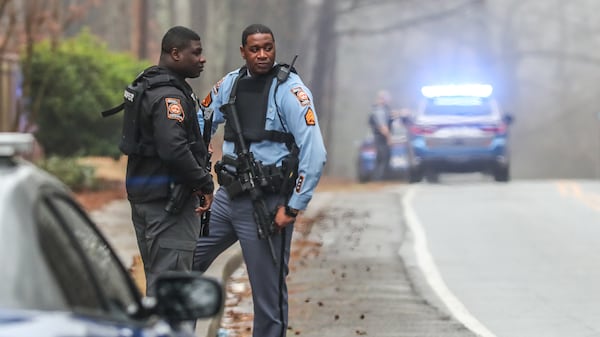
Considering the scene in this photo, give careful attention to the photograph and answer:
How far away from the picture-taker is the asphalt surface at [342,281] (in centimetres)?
1046

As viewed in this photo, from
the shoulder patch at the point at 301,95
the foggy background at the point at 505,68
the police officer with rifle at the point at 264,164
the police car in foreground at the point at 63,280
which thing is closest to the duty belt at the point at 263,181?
the police officer with rifle at the point at 264,164

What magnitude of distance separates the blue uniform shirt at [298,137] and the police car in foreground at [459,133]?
21923 mm

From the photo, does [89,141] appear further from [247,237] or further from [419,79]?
[419,79]

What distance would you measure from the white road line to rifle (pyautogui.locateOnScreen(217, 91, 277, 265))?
2855 mm

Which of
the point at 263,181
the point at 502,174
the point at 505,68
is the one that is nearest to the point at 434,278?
the point at 263,181

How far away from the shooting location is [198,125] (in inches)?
295

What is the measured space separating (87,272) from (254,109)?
12.7 feet

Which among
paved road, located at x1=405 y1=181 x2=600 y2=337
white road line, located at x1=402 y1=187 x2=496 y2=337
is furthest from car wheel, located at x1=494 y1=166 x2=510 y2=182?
white road line, located at x1=402 y1=187 x2=496 y2=337

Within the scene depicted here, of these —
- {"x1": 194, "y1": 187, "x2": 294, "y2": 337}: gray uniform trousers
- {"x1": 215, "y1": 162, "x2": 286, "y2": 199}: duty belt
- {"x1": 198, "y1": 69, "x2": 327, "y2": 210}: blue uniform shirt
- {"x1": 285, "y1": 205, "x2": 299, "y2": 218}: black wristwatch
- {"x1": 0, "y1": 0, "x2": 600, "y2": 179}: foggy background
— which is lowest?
{"x1": 0, "y1": 0, "x2": 600, "y2": 179}: foggy background

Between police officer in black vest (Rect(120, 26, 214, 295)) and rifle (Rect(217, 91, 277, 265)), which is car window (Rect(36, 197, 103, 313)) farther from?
rifle (Rect(217, 91, 277, 265))

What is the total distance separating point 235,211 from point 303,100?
0.66 meters

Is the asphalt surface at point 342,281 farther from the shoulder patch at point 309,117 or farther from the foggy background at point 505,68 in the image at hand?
the foggy background at point 505,68

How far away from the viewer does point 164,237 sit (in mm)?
7289

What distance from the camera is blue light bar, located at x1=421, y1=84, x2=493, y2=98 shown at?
97.5 ft
